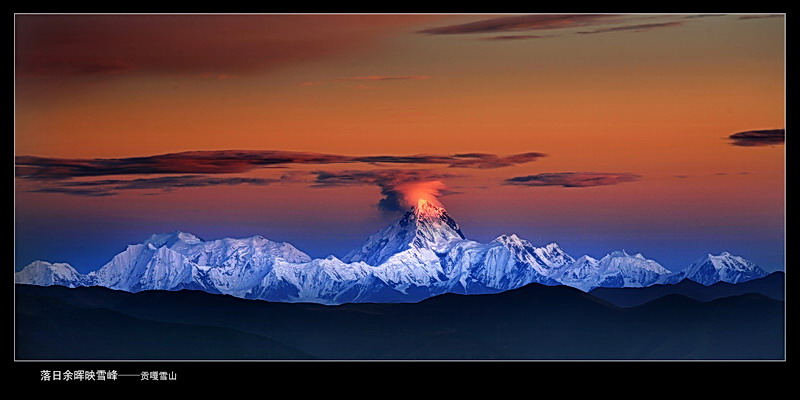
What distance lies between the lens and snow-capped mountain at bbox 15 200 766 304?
11117 millimetres

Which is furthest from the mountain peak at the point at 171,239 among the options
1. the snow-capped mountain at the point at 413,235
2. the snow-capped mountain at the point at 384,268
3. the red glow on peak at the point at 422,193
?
the red glow on peak at the point at 422,193

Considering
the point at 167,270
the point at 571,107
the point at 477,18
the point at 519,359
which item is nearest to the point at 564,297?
the point at 519,359

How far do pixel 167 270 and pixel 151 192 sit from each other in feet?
2.07

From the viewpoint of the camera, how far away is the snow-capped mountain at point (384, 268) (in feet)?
36.5

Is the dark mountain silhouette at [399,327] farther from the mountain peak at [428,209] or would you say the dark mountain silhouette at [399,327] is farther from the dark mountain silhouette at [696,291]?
the mountain peak at [428,209]

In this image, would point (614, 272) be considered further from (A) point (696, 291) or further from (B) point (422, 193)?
(B) point (422, 193)

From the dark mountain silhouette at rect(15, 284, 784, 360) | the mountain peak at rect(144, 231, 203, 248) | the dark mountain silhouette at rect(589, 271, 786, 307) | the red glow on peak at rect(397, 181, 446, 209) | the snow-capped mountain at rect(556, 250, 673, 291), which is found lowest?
the dark mountain silhouette at rect(15, 284, 784, 360)

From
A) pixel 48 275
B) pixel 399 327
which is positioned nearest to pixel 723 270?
pixel 399 327

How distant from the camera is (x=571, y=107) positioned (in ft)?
36.4

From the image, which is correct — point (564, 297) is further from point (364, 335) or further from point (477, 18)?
point (477, 18)

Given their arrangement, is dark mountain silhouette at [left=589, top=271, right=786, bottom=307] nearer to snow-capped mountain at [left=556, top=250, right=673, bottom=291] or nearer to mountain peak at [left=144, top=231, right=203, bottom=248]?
snow-capped mountain at [left=556, top=250, right=673, bottom=291]

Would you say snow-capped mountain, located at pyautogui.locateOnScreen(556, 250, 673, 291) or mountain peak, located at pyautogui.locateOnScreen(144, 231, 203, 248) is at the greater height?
mountain peak, located at pyautogui.locateOnScreen(144, 231, 203, 248)

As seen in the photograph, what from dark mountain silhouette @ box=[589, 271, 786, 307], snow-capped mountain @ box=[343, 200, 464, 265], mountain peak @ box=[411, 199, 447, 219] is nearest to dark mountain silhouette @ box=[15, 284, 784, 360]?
dark mountain silhouette @ box=[589, 271, 786, 307]

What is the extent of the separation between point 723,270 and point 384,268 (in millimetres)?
2668
